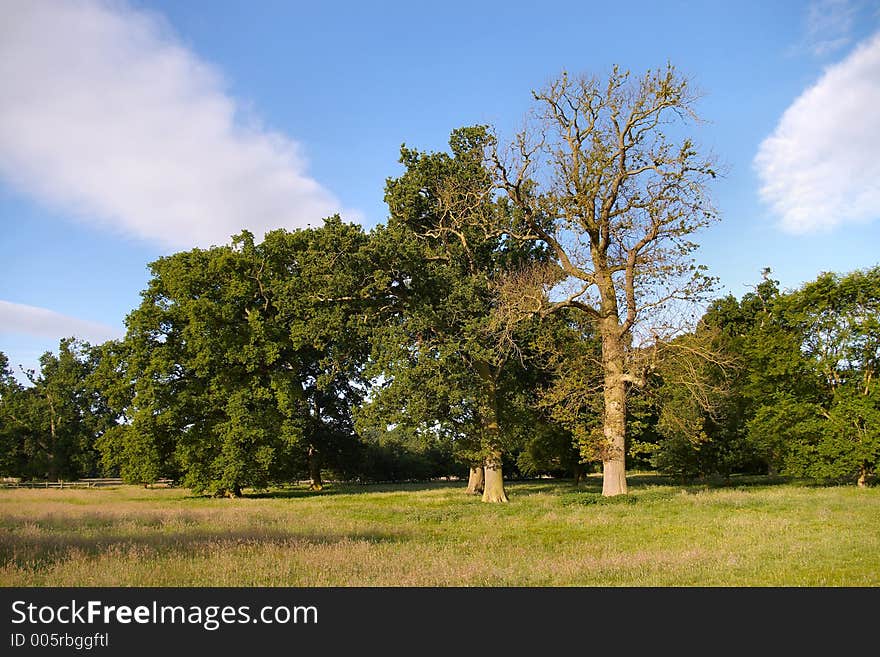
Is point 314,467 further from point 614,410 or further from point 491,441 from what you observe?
point 614,410

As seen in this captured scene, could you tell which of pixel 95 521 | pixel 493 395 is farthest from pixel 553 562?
pixel 493 395

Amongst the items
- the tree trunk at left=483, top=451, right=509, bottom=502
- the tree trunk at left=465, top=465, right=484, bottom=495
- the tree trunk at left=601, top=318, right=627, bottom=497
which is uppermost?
the tree trunk at left=601, top=318, right=627, bottom=497

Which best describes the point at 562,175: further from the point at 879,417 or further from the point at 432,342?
the point at 879,417

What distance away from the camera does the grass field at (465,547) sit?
1028cm

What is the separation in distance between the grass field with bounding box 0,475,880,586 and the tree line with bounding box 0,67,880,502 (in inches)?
261

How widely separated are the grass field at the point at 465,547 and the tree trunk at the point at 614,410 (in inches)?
161

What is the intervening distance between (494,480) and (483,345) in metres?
7.10

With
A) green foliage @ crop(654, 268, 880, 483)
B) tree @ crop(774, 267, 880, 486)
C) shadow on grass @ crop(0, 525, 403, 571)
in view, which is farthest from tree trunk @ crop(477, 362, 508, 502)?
tree @ crop(774, 267, 880, 486)

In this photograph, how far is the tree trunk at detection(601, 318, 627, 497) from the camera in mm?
27359

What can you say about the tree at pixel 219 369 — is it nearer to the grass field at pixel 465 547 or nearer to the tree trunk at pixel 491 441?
the tree trunk at pixel 491 441

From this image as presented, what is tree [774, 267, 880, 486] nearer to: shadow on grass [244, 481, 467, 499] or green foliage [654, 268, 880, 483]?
green foliage [654, 268, 880, 483]

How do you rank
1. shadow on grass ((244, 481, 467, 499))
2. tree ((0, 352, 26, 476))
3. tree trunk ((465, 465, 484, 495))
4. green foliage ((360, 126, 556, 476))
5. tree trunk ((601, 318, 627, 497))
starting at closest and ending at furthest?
tree trunk ((601, 318, 627, 497)) → green foliage ((360, 126, 556, 476)) → tree trunk ((465, 465, 484, 495)) → shadow on grass ((244, 481, 467, 499)) → tree ((0, 352, 26, 476))

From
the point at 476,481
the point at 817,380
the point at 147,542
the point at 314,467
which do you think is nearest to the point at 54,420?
the point at 314,467
